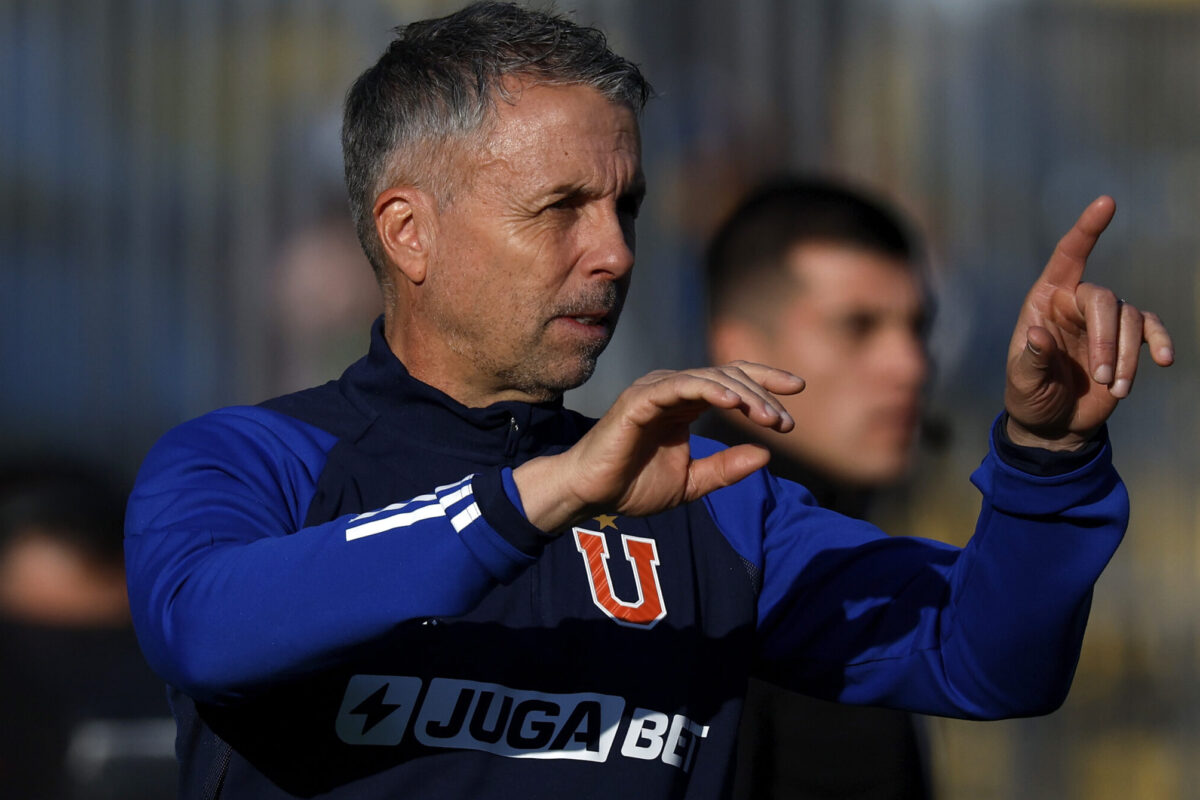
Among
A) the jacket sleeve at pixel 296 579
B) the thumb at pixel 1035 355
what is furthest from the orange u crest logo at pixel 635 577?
the thumb at pixel 1035 355

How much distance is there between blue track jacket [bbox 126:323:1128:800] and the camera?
1.12 metres

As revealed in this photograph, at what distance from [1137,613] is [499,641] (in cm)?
142

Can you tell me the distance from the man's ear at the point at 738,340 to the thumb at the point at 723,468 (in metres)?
1.16

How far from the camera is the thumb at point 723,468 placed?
1132 mm

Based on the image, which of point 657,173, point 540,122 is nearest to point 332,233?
point 657,173

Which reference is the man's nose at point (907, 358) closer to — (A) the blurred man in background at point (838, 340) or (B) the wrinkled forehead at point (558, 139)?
Answer: (A) the blurred man in background at point (838, 340)

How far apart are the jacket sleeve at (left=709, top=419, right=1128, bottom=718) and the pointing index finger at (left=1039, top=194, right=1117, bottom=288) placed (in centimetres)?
19

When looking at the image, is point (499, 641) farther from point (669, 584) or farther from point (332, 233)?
point (332, 233)

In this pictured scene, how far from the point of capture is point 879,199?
A: 233 centimetres

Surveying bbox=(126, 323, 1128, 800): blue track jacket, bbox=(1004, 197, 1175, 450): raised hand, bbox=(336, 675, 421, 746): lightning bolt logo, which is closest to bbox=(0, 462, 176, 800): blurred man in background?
bbox=(126, 323, 1128, 800): blue track jacket

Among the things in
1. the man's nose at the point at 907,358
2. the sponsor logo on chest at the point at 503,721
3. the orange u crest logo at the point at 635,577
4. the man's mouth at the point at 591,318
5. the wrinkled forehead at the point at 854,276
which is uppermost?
the man's mouth at the point at 591,318

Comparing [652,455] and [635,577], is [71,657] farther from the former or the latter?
[652,455]

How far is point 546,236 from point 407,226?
0.21 m

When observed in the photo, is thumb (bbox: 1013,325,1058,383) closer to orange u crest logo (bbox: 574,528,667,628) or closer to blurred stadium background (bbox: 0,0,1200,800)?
orange u crest logo (bbox: 574,528,667,628)
